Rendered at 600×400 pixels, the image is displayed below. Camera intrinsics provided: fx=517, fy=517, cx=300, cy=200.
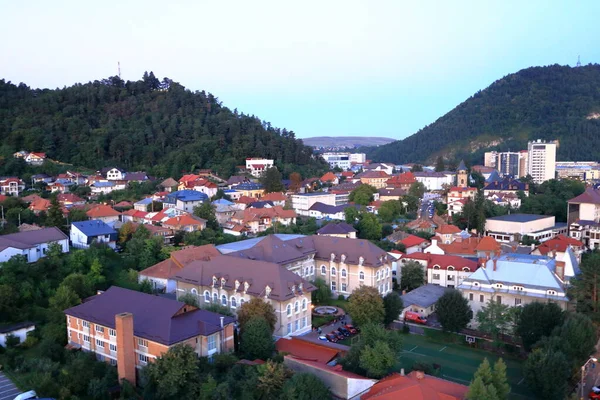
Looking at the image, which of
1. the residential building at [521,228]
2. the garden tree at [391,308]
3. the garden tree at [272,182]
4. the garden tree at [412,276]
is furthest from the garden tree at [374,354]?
the garden tree at [272,182]

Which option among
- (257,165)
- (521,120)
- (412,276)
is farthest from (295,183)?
(521,120)

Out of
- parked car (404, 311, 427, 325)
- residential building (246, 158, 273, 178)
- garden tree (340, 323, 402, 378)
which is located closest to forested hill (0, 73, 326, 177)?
residential building (246, 158, 273, 178)

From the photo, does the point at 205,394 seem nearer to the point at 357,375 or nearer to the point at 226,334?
the point at 226,334

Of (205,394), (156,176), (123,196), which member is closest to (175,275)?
(205,394)

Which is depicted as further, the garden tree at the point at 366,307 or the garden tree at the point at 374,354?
the garden tree at the point at 366,307

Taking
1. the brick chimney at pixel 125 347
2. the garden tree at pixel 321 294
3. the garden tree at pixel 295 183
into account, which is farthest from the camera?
the garden tree at pixel 295 183

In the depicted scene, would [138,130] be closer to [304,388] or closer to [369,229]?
[369,229]

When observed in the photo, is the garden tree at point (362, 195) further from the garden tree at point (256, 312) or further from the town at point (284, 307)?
the garden tree at point (256, 312)
